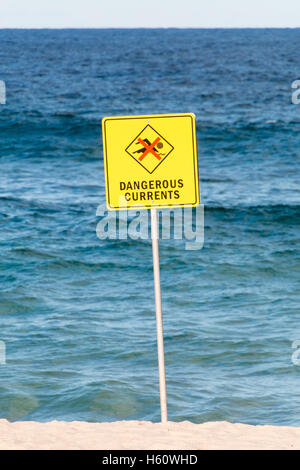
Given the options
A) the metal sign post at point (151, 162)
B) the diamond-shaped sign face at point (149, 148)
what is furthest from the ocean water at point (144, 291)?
the diamond-shaped sign face at point (149, 148)

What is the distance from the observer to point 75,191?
21.2 m

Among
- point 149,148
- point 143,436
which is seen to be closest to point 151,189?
point 149,148

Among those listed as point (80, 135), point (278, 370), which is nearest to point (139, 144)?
point (278, 370)

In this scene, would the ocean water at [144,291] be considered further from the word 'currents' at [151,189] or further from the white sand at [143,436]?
the word 'currents' at [151,189]

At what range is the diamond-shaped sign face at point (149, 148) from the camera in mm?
5816

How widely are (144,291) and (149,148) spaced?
7.63 meters

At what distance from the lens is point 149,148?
5.82 m

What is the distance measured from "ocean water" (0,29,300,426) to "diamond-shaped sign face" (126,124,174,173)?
3545 mm

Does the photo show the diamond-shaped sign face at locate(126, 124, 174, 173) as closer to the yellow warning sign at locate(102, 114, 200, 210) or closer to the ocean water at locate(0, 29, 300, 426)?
the yellow warning sign at locate(102, 114, 200, 210)

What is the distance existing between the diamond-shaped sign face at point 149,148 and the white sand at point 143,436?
7.31ft

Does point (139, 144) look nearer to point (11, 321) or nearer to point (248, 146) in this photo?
point (11, 321)
